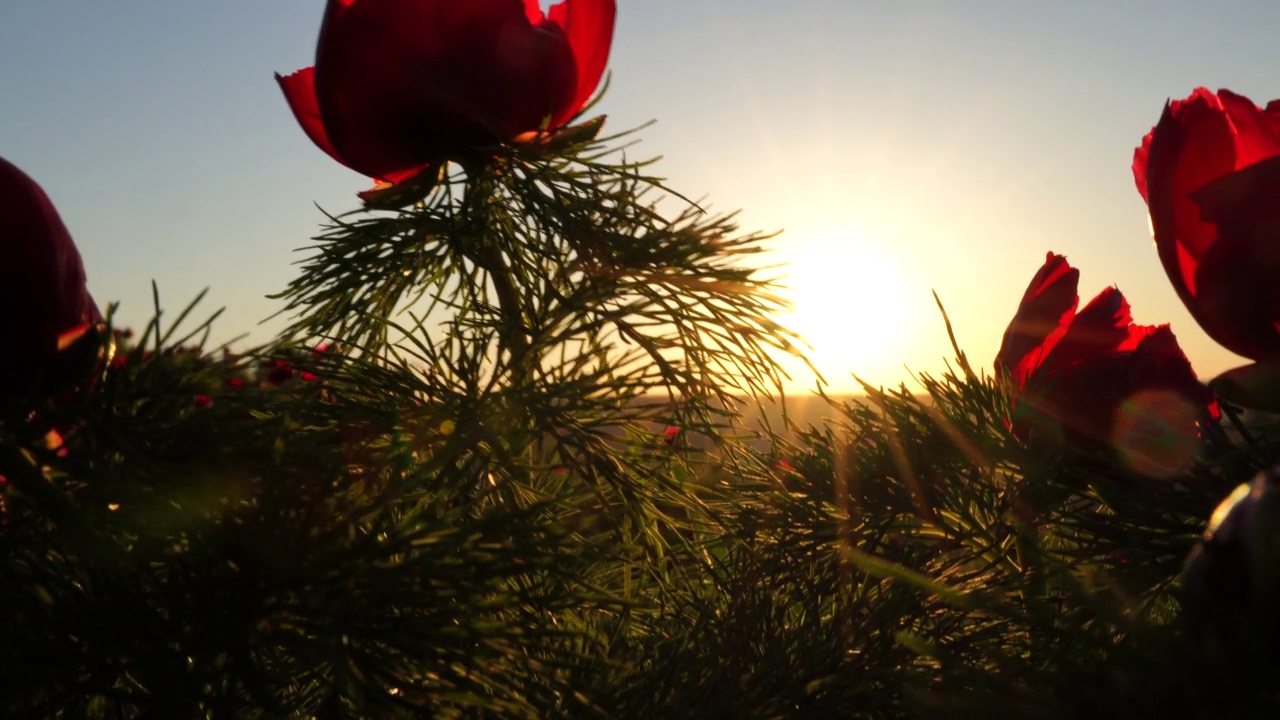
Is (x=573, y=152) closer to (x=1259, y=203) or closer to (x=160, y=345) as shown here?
(x=160, y=345)

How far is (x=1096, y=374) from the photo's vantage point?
1.90 feet

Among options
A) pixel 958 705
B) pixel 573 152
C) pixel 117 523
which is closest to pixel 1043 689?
pixel 958 705

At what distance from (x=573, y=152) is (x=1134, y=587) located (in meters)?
0.51

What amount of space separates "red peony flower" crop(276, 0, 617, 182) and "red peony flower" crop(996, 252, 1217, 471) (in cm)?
37

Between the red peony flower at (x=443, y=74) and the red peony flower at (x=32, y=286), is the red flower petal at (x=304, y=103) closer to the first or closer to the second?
the red peony flower at (x=443, y=74)

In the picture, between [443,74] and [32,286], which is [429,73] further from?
[32,286]

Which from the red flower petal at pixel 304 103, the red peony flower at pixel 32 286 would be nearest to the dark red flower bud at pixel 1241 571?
the red peony flower at pixel 32 286

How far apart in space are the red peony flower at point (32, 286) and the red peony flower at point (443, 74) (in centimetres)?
23

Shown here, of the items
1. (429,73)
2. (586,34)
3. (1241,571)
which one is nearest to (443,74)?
(429,73)

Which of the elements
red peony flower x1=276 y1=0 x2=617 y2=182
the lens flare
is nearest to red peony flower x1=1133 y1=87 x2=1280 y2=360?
the lens flare

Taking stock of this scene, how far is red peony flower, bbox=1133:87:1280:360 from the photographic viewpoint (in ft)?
1.34


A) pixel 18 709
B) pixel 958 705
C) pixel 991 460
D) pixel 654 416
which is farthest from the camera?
pixel 654 416

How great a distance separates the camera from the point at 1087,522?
0.53 m

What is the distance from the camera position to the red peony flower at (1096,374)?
53 centimetres
